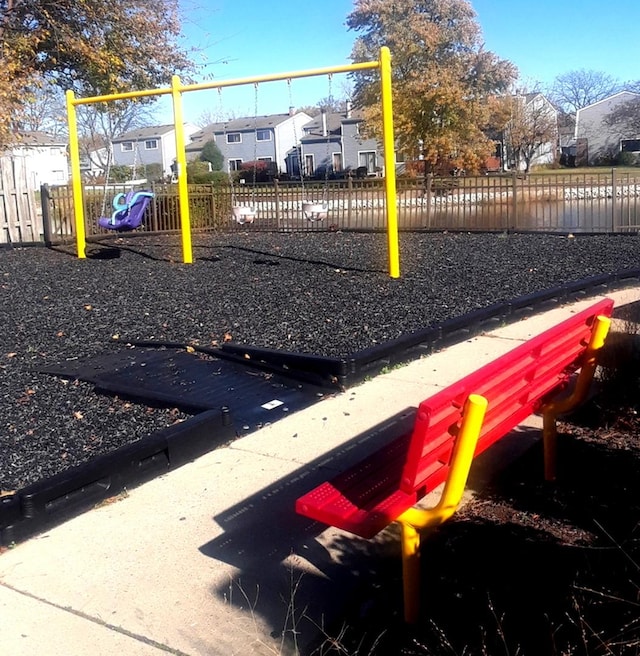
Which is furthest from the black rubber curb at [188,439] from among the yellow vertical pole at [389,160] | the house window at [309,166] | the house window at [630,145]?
the house window at [630,145]

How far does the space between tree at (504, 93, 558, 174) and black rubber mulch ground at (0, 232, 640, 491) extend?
4120 cm

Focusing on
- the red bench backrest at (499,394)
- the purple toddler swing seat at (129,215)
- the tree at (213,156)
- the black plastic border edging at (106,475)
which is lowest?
the black plastic border edging at (106,475)

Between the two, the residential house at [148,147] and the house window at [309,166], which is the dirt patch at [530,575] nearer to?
the house window at [309,166]

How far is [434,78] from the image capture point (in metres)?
40.6

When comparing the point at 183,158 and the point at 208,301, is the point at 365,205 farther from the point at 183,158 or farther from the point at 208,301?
the point at 208,301

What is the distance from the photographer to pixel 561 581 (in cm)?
314

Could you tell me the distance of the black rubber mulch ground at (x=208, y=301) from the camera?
525 centimetres

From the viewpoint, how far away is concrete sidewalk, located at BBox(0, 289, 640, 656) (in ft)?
9.70

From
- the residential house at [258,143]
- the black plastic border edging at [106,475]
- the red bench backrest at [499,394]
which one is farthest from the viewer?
the residential house at [258,143]

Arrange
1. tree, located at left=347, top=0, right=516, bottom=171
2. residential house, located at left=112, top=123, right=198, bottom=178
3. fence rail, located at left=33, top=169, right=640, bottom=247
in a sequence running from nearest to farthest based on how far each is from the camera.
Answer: fence rail, located at left=33, top=169, right=640, bottom=247 → tree, located at left=347, top=0, right=516, bottom=171 → residential house, located at left=112, top=123, right=198, bottom=178

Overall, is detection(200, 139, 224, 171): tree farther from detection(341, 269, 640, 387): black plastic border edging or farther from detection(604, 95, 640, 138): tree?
detection(604, 95, 640, 138): tree

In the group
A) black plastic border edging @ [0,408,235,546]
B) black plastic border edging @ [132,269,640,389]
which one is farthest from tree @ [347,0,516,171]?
black plastic border edging @ [0,408,235,546]

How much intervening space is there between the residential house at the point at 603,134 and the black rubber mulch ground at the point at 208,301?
189 feet

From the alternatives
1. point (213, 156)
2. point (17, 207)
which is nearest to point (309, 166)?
point (213, 156)
